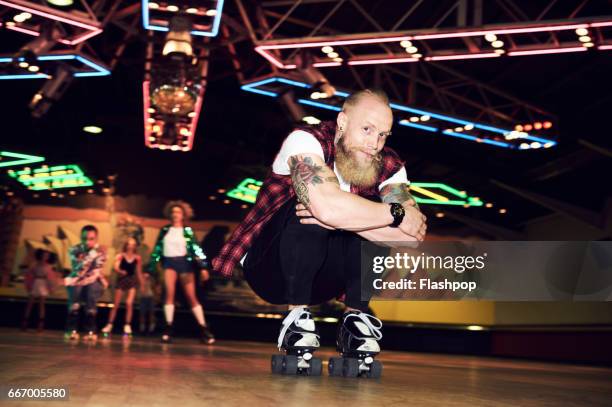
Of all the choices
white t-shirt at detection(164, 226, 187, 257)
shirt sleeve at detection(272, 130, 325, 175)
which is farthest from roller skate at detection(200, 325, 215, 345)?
shirt sleeve at detection(272, 130, 325, 175)

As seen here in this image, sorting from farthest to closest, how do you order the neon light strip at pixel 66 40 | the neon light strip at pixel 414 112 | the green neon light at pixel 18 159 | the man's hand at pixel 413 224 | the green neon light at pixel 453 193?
the green neon light at pixel 453 193, the green neon light at pixel 18 159, the neon light strip at pixel 414 112, the neon light strip at pixel 66 40, the man's hand at pixel 413 224

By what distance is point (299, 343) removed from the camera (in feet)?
9.05

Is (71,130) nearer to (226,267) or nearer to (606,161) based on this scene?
(606,161)

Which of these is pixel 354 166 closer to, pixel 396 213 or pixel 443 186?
pixel 396 213

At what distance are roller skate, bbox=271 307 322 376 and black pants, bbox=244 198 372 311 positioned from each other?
0.20 ft

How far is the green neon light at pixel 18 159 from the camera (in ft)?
48.8

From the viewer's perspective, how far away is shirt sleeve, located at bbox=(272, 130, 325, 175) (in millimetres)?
2824

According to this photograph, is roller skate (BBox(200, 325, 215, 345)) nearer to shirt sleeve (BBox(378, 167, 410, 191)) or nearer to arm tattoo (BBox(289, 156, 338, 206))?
shirt sleeve (BBox(378, 167, 410, 191))

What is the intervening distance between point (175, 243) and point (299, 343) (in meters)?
5.72

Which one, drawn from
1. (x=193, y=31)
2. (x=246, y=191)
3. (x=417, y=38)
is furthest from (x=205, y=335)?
(x=246, y=191)

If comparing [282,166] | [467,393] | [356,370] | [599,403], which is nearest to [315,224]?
[282,166]

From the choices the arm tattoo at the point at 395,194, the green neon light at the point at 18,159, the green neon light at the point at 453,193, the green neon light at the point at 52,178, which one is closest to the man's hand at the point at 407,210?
the arm tattoo at the point at 395,194

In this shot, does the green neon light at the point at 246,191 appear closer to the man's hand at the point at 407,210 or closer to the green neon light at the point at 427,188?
the green neon light at the point at 427,188

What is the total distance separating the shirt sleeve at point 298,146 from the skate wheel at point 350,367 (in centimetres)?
73
